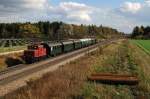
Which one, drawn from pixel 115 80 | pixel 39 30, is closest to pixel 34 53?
pixel 115 80

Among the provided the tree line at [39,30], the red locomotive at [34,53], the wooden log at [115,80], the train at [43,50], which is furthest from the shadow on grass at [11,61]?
the tree line at [39,30]

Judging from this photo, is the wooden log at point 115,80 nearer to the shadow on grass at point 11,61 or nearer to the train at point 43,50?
the shadow on grass at point 11,61

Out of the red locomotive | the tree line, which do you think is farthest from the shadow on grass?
the tree line

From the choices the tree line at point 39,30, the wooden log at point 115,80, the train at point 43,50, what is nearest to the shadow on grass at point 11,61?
the train at point 43,50

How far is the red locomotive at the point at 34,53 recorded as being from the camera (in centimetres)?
4481

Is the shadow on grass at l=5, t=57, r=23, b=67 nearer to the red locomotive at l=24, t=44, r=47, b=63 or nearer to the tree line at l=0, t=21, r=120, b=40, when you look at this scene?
the red locomotive at l=24, t=44, r=47, b=63

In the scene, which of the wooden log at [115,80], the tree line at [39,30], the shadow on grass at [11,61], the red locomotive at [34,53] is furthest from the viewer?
the tree line at [39,30]

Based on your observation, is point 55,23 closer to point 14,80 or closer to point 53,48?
point 53,48

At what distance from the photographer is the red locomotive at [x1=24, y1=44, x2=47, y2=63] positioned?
44.8 metres

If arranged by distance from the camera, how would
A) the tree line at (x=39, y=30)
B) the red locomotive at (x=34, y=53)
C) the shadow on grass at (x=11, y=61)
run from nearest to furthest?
the shadow on grass at (x=11, y=61)
the red locomotive at (x=34, y=53)
the tree line at (x=39, y=30)

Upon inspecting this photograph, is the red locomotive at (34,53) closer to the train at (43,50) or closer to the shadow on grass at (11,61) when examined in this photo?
the train at (43,50)

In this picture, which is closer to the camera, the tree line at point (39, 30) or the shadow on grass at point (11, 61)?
the shadow on grass at point (11, 61)

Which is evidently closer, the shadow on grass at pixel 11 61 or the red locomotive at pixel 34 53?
the shadow on grass at pixel 11 61

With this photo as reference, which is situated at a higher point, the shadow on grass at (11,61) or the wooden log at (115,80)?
the wooden log at (115,80)
